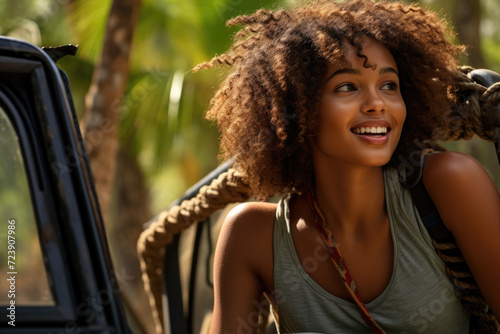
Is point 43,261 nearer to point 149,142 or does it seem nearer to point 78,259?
point 78,259

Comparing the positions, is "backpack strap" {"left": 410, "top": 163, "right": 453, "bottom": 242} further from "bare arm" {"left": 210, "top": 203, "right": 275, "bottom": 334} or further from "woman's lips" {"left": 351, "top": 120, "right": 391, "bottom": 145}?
"bare arm" {"left": 210, "top": 203, "right": 275, "bottom": 334}

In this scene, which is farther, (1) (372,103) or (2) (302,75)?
(2) (302,75)

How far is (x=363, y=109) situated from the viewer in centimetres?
215

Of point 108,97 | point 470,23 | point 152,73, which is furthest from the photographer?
point 152,73

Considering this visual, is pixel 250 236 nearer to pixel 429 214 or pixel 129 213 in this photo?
pixel 429 214

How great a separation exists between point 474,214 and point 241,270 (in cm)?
77

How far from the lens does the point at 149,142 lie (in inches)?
418

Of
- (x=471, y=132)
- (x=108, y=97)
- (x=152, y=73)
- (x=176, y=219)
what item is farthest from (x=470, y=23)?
(x=471, y=132)

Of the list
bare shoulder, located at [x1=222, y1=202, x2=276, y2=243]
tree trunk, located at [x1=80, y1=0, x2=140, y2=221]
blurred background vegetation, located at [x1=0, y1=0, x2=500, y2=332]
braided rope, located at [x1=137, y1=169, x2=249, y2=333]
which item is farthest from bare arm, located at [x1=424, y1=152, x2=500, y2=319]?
blurred background vegetation, located at [x1=0, y1=0, x2=500, y2=332]

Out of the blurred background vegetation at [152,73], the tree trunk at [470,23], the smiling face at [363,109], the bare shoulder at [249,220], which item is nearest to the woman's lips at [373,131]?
the smiling face at [363,109]

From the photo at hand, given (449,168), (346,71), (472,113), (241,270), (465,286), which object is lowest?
(465,286)

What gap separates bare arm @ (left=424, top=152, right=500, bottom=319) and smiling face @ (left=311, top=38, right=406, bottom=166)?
0.19 metres

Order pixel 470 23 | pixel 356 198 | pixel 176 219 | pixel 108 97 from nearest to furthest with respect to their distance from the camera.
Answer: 1. pixel 356 198
2. pixel 176 219
3. pixel 108 97
4. pixel 470 23

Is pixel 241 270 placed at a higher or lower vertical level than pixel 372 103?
lower
